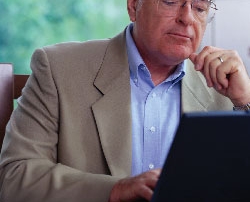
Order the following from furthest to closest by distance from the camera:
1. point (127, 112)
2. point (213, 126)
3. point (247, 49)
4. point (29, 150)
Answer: point (247, 49) < point (127, 112) < point (29, 150) < point (213, 126)

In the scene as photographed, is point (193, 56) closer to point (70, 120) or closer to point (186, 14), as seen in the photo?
point (186, 14)

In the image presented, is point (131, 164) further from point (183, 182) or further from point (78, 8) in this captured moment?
point (78, 8)

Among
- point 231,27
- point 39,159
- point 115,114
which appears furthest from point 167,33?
point 231,27

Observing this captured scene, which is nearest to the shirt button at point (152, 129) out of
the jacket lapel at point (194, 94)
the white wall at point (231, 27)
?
the jacket lapel at point (194, 94)

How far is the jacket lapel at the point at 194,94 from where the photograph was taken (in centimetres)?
138

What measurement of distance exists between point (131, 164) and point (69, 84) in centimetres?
29

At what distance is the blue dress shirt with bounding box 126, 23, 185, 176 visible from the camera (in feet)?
4.29

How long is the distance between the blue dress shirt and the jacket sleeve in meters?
0.24

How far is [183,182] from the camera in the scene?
594 mm

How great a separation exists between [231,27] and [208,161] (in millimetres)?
2010

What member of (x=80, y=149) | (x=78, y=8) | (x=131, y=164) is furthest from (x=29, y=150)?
(x=78, y=8)

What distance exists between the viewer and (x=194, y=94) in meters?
1.40

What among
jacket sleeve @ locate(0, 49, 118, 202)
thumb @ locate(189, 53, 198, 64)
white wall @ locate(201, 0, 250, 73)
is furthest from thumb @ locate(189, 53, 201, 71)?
white wall @ locate(201, 0, 250, 73)

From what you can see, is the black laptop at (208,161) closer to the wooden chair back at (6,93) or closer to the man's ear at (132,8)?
the man's ear at (132,8)
